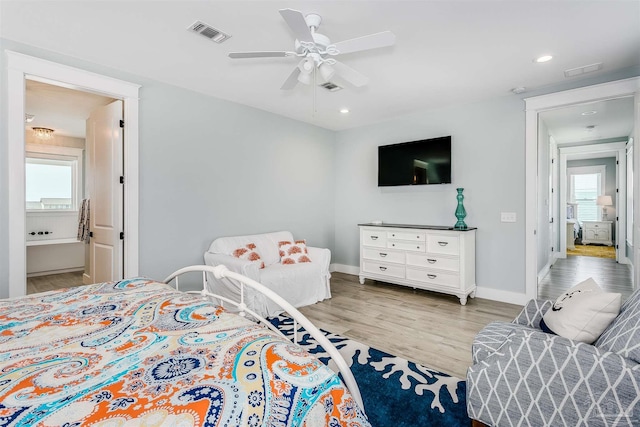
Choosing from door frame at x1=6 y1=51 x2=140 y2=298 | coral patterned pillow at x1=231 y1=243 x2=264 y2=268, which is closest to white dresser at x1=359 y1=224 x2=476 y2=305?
coral patterned pillow at x1=231 y1=243 x2=264 y2=268

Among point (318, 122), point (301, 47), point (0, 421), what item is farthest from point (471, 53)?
point (0, 421)

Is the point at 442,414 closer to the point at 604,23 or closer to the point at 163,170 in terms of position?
the point at 604,23

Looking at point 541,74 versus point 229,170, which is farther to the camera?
point 229,170

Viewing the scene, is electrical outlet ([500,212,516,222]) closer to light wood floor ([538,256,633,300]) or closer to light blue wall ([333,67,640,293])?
→ light blue wall ([333,67,640,293])

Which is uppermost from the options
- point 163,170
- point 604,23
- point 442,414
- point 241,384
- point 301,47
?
point 604,23

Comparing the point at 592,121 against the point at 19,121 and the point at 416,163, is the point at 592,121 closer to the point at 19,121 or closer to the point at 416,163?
the point at 416,163

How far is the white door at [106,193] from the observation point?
10.6 ft

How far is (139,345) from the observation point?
1.22 meters

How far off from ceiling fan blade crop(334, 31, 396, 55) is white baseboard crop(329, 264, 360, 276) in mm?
3869

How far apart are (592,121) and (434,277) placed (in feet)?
12.3

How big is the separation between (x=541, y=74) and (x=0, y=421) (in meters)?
4.33

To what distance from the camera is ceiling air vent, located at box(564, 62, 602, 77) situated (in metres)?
3.04

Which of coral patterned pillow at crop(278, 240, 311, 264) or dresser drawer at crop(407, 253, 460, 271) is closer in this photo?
dresser drawer at crop(407, 253, 460, 271)

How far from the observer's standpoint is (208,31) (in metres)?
2.42
